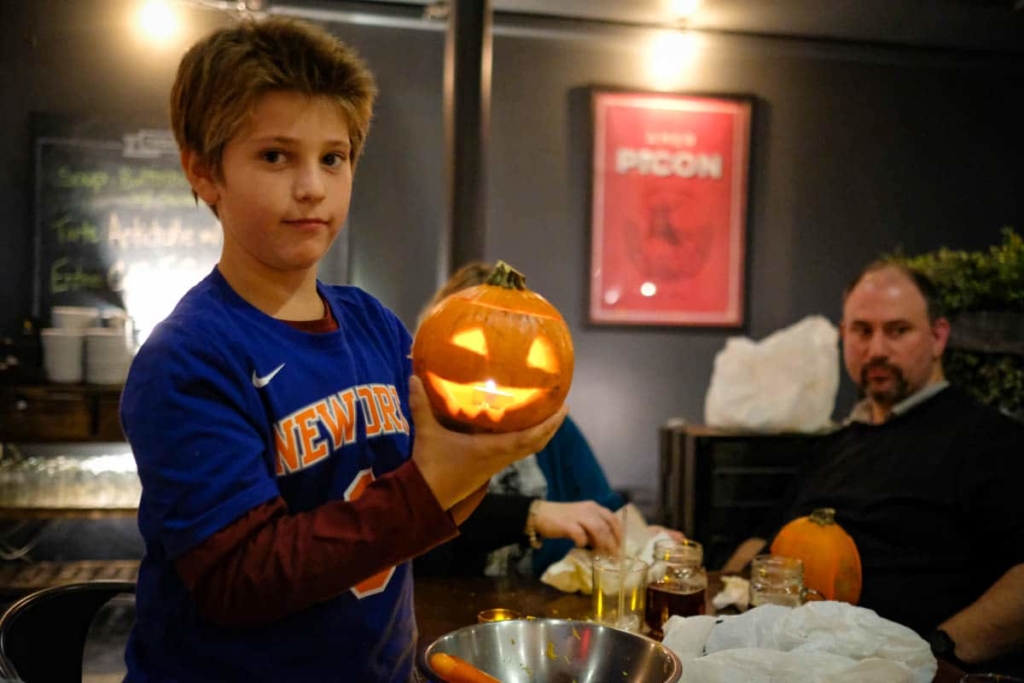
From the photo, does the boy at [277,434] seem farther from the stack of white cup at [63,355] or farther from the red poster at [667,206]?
the red poster at [667,206]

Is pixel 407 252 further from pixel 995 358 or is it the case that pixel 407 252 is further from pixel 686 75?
pixel 995 358

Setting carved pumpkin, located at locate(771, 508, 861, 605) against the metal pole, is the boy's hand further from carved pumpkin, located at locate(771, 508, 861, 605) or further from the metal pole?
the metal pole

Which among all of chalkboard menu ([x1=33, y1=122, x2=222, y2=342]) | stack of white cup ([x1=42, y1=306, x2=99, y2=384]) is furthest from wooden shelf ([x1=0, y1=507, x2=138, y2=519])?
chalkboard menu ([x1=33, y1=122, x2=222, y2=342])

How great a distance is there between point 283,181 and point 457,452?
13.9 inches

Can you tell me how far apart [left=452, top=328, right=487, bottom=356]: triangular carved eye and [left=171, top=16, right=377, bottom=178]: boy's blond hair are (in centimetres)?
28

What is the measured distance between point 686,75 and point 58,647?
4435mm

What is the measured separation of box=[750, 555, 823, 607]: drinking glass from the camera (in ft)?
5.71

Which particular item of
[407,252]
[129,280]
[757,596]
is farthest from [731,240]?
[757,596]

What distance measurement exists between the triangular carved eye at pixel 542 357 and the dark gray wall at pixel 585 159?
149 inches

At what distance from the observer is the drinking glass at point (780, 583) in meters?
1.74

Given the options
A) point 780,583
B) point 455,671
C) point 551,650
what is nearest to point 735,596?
point 780,583

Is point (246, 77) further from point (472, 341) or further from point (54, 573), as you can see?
point (54, 573)

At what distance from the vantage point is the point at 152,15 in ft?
14.6

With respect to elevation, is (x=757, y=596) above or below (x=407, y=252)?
below
